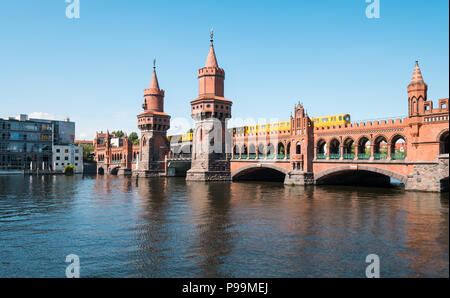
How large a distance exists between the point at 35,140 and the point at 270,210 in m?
118

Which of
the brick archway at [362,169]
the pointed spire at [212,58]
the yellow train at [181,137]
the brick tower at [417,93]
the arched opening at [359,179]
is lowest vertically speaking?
the arched opening at [359,179]

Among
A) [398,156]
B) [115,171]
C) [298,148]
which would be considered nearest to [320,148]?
[298,148]

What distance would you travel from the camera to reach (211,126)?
250 ft

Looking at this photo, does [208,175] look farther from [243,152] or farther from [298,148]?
[298,148]

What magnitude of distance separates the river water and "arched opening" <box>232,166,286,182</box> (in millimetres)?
41123

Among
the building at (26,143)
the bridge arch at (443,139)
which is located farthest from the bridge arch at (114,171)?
the bridge arch at (443,139)

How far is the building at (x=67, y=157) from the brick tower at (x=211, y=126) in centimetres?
7087

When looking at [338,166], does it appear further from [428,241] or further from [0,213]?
[0,213]

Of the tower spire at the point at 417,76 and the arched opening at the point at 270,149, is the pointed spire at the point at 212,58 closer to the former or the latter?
the arched opening at the point at 270,149

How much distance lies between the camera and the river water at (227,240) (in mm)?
14875
